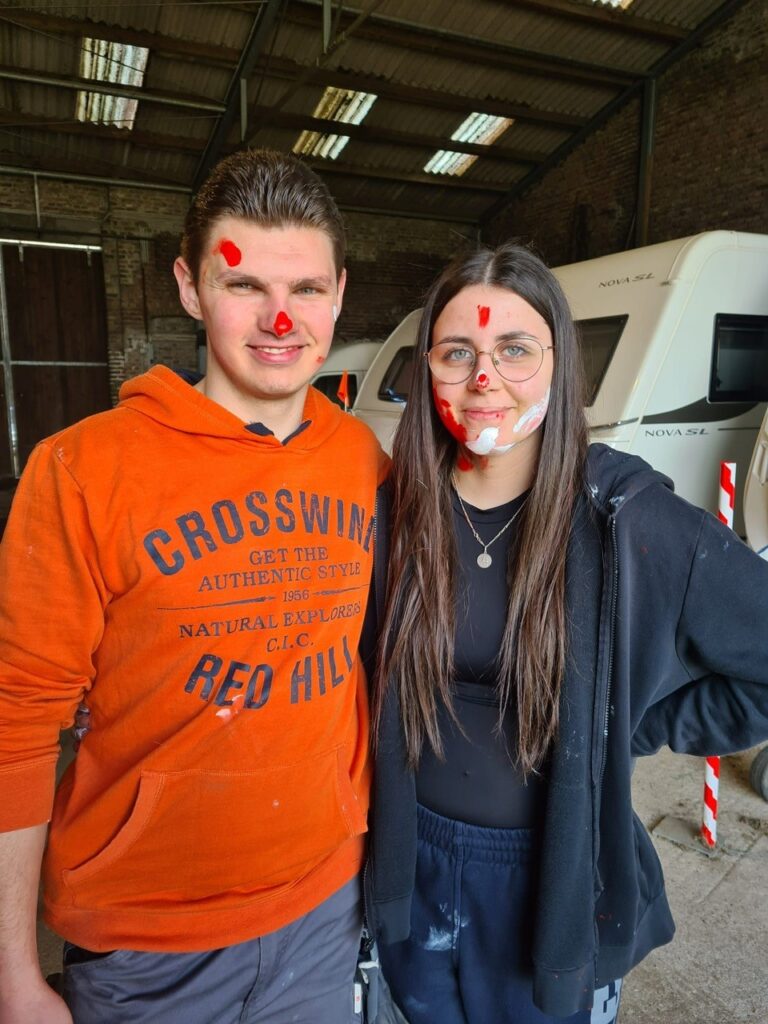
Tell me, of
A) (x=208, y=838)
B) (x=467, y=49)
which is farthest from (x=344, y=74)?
(x=208, y=838)

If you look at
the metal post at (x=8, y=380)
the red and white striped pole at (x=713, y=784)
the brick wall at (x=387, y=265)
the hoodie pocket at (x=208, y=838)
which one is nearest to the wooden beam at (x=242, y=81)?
the brick wall at (x=387, y=265)

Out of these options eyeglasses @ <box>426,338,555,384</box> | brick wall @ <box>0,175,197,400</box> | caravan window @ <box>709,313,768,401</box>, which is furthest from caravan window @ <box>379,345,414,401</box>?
eyeglasses @ <box>426,338,555,384</box>

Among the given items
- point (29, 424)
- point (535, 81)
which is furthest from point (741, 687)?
point (29, 424)

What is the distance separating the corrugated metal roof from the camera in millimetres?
8883

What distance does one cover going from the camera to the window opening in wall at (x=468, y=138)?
1171 cm

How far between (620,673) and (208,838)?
2.69 ft

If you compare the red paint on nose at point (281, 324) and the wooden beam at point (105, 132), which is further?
the wooden beam at point (105, 132)

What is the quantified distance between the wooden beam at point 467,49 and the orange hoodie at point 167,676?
9.54 meters

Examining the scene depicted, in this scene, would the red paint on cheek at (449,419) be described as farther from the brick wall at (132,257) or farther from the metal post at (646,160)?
the brick wall at (132,257)

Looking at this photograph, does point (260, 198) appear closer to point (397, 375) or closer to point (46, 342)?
point (397, 375)

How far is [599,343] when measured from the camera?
18.4 feet

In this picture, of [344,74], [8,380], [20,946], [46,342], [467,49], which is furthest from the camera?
[46,342]

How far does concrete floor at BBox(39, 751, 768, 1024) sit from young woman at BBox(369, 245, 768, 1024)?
1.37 meters

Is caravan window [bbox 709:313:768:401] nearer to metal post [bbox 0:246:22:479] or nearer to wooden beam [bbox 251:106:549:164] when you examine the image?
wooden beam [bbox 251:106:549:164]
